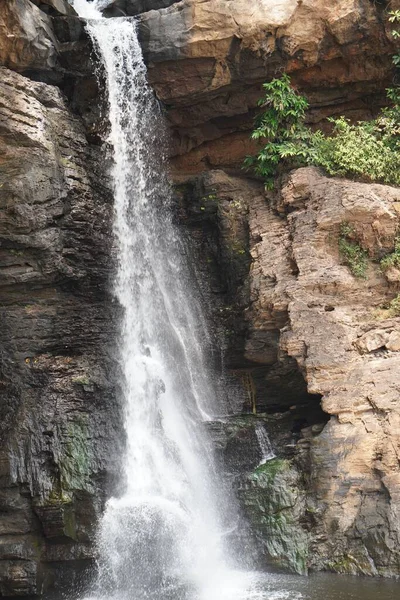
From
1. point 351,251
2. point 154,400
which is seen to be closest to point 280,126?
point 351,251

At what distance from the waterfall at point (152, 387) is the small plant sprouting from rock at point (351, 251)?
3500 millimetres

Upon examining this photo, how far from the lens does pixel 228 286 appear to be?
47.3 feet

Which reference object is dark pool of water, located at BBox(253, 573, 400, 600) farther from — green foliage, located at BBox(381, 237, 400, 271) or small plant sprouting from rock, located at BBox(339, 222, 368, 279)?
green foliage, located at BBox(381, 237, 400, 271)

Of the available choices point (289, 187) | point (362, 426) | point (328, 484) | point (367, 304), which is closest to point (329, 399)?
point (362, 426)

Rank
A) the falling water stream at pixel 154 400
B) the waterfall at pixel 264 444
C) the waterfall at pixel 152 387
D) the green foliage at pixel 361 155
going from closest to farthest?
the falling water stream at pixel 154 400 < the waterfall at pixel 152 387 < the waterfall at pixel 264 444 < the green foliage at pixel 361 155

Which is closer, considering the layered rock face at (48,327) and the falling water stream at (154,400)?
the falling water stream at (154,400)

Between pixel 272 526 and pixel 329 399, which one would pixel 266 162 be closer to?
pixel 329 399

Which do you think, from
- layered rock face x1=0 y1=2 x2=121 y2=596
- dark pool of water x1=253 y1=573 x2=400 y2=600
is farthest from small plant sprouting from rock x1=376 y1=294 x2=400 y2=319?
layered rock face x1=0 y1=2 x2=121 y2=596

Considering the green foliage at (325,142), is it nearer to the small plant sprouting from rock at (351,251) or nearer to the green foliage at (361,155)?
the green foliage at (361,155)

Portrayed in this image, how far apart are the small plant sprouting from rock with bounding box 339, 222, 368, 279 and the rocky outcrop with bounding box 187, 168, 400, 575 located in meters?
0.06

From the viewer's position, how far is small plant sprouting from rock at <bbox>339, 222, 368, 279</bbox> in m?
12.5

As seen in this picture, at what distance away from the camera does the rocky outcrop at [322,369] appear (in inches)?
401

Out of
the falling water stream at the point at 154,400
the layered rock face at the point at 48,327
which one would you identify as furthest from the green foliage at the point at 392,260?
the layered rock face at the point at 48,327

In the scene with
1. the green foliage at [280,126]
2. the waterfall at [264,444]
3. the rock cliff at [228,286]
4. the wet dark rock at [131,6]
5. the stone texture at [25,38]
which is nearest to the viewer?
the rock cliff at [228,286]
